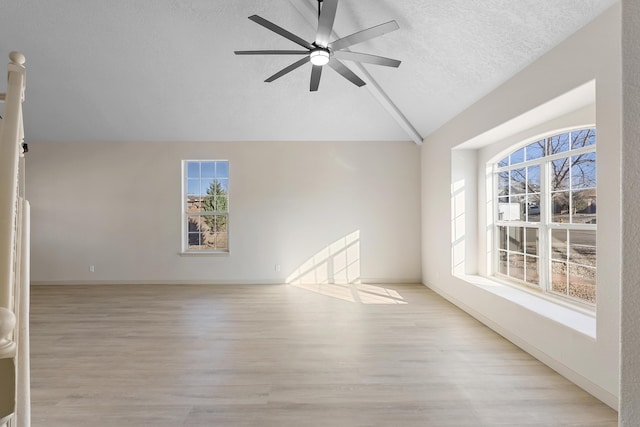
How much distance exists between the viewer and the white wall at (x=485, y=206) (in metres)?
2.05

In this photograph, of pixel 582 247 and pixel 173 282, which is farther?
pixel 173 282

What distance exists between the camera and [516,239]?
3918 millimetres

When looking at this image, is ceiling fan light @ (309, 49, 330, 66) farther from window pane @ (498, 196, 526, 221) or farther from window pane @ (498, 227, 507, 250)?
window pane @ (498, 227, 507, 250)

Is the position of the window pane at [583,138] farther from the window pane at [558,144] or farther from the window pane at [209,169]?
the window pane at [209,169]

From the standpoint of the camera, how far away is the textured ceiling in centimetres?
282

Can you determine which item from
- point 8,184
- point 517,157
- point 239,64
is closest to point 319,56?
point 239,64

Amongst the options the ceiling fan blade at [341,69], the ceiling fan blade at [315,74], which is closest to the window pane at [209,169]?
the ceiling fan blade at [315,74]

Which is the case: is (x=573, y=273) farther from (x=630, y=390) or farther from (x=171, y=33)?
(x=171, y=33)

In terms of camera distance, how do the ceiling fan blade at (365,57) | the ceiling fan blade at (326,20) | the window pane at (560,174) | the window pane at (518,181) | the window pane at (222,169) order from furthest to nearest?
the window pane at (222,169) < the window pane at (518,181) < the window pane at (560,174) < the ceiling fan blade at (365,57) < the ceiling fan blade at (326,20)

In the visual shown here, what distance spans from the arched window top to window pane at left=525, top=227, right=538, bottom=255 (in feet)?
2.55

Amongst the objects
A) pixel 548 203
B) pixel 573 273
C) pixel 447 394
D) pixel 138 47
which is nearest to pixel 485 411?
pixel 447 394

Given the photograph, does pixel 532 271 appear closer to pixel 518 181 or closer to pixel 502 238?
pixel 502 238

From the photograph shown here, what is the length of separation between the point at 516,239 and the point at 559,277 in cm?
77

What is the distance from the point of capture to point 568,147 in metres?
3.07
